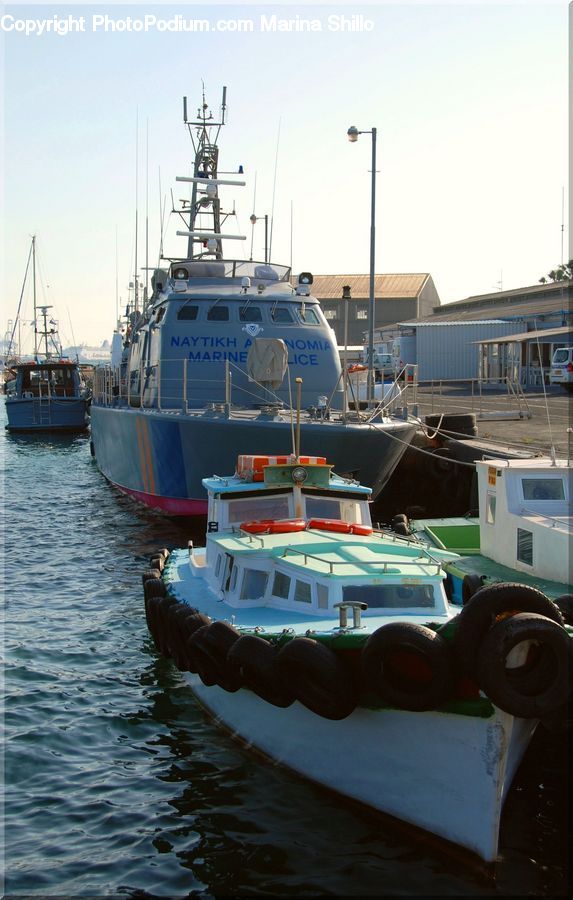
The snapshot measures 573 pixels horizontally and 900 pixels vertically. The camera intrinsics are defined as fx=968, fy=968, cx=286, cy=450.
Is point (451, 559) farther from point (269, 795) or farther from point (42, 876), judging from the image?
point (42, 876)

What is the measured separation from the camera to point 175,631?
10.3 meters

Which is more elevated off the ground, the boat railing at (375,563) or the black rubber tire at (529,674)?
the boat railing at (375,563)

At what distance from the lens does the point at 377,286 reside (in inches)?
3246

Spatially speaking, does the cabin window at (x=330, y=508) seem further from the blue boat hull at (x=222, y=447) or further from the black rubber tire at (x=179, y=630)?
the blue boat hull at (x=222, y=447)

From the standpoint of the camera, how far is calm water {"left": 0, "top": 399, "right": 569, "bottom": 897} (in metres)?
7.56

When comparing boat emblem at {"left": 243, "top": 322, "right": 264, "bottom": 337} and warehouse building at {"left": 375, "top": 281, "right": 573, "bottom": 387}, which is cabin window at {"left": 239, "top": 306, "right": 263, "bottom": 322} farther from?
warehouse building at {"left": 375, "top": 281, "right": 573, "bottom": 387}

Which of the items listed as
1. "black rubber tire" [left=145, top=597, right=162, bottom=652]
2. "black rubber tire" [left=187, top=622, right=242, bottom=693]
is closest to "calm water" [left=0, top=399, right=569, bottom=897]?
"black rubber tire" [left=145, top=597, right=162, bottom=652]

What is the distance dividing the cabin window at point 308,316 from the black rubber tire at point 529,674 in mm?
15345

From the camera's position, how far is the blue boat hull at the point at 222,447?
1767 cm

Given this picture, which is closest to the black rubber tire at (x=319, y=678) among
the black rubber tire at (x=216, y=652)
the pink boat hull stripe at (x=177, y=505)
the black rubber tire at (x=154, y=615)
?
the black rubber tire at (x=216, y=652)

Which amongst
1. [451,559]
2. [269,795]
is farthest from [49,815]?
[451,559]

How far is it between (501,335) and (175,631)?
44.5 m

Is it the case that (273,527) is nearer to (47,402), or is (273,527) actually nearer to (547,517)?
(547,517)

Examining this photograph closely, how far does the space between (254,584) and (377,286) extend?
74.3 m
